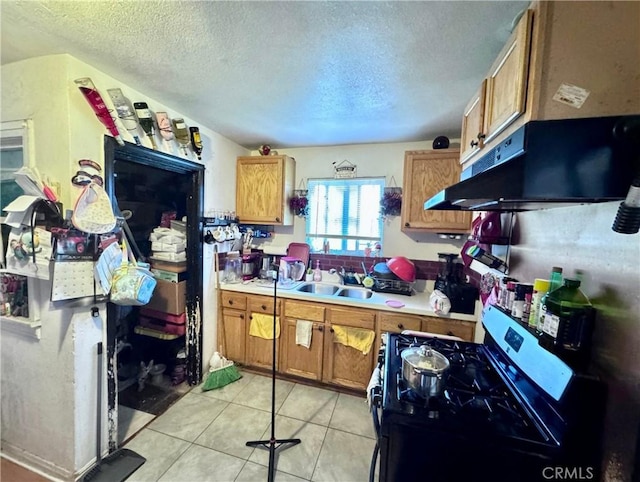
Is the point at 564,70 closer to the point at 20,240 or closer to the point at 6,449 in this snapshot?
the point at 20,240

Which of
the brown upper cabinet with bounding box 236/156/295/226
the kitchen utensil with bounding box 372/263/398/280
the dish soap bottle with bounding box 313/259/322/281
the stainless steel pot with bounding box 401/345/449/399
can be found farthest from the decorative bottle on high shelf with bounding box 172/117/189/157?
the stainless steel pot with bounding box 401/345/449/399

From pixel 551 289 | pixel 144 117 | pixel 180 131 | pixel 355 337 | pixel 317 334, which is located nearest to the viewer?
pixel 551 289

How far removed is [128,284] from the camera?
157cm

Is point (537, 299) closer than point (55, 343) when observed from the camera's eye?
Yes

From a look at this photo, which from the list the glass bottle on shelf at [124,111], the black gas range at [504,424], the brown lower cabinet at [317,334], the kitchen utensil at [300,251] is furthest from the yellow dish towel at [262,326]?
the glass bottle on shelf at [124,111]

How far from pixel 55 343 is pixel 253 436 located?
1.34m

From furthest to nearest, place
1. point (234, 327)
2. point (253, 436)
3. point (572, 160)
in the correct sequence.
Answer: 1. point (234, 327)
2. point (253, 436)
3. point (572, 160)

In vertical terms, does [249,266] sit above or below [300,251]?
below

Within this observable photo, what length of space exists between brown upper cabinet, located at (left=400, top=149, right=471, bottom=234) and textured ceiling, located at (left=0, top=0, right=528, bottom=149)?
14.9 inches

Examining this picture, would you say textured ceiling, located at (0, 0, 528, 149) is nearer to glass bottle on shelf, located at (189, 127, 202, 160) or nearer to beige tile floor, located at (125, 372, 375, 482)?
glass bottle on shelf, located at (189, 127, 202, 160)

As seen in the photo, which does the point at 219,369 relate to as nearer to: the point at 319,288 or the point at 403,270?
the point at 319,288

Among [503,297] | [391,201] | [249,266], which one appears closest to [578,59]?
[503,297]

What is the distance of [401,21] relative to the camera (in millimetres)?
1089

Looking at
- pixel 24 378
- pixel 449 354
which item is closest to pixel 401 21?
pixel 449 354
